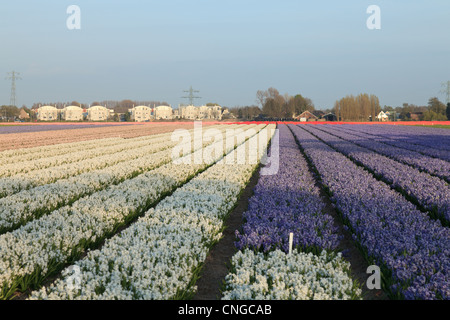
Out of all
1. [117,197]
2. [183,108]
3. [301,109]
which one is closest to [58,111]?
[183,108]

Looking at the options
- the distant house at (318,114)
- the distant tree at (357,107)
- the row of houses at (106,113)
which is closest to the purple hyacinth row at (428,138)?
the distant tree at (357,107)

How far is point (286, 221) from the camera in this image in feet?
20.8

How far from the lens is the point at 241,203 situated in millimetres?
9586

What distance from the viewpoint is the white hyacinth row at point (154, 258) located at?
406cm

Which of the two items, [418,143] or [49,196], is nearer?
[49,196]

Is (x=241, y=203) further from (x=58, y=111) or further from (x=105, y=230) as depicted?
(x=58, y=111)

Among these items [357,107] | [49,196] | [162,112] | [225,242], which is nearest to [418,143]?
[225,242]

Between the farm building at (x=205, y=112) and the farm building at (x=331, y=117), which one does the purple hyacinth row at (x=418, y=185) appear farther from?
the farm building at (x=205, y=112)

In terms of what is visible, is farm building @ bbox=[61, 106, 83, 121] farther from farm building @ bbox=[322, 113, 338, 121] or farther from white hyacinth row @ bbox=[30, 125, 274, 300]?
white hyacinth row @ bbox=[30, 125, 274, 300]

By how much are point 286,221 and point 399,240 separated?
68.9 inches

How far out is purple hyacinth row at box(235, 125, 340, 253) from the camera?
5.55 metres

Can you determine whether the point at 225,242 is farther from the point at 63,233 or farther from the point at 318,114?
the point at 318,114

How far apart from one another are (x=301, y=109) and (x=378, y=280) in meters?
146

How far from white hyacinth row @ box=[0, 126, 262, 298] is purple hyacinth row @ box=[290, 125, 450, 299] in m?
4.27
